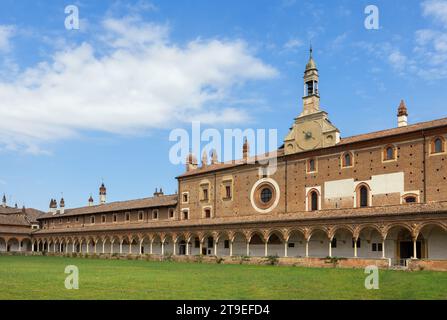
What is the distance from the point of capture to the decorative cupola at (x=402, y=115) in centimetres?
3669

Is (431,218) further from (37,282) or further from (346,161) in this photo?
(37,282)

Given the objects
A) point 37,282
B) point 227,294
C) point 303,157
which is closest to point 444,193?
point 303,157

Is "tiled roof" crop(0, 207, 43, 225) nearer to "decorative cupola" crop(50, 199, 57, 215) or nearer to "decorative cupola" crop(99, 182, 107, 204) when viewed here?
"decorative cupola" crop(50, 199, 57, 215)

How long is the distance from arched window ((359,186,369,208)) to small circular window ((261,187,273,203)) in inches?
340

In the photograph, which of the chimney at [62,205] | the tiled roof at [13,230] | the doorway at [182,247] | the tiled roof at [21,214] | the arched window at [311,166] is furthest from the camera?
the tiled roof at [21,214]

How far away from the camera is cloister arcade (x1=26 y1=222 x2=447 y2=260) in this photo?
29.6 meters

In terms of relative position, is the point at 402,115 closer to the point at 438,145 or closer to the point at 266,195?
the point at 438,145

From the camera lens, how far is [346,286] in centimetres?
1769

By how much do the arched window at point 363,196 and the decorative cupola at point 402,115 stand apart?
605 cm

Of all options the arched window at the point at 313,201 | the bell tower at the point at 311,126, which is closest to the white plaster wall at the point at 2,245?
the bell tower at the point at 311,126

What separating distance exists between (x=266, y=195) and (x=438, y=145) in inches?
599

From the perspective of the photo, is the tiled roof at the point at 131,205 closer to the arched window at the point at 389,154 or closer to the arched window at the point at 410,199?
the arched window at the point at 389,154

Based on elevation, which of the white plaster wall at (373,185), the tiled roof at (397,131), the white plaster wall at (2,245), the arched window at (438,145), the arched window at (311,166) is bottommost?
the white plaster wall at (2,245)

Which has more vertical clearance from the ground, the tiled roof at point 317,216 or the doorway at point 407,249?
the tiled roof at point 317,216
